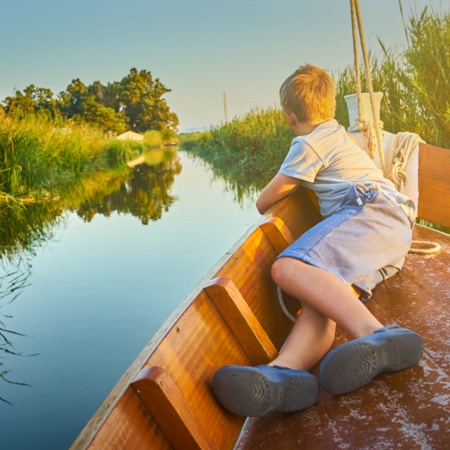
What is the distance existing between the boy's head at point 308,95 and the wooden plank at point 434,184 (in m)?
1.04

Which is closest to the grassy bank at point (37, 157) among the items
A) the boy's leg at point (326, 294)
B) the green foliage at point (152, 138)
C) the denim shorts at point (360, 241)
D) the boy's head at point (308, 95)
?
the boy's head at point (308, 95)

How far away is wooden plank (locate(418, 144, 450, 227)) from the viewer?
10.4 ft

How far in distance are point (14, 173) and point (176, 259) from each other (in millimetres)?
4133

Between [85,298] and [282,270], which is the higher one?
[282,270]

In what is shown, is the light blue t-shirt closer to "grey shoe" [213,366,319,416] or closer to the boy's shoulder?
the boy's shoulder

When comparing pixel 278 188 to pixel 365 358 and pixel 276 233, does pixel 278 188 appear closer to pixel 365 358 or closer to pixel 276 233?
pixel 276 233

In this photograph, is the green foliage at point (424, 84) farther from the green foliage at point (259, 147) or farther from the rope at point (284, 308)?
the green foliage at point (259, 147)

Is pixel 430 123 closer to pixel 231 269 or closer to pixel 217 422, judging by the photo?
pixel 231 269

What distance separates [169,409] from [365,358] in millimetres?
487

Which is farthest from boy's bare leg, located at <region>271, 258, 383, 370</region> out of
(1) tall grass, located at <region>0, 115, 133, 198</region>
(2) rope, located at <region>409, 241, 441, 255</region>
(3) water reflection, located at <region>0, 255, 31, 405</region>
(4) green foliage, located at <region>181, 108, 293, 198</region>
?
(4) green foliage, located at <region>181, 108, 293, 198</region>

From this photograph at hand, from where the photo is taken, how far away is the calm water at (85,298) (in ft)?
9.49

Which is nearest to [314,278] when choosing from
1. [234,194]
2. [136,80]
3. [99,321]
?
[99,321]

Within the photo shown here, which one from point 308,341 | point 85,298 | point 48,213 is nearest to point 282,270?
point 308,341

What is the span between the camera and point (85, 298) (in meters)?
4.63
